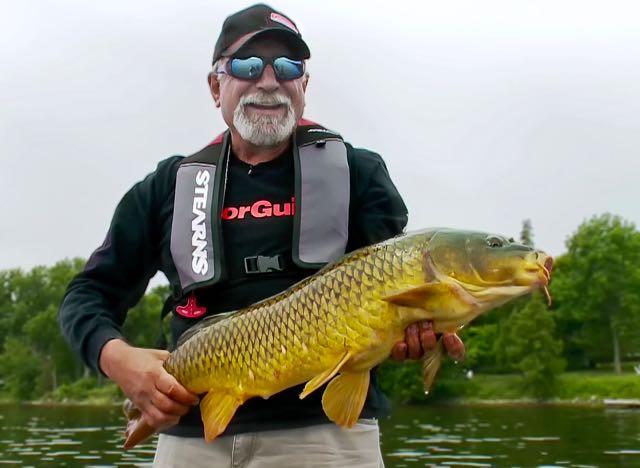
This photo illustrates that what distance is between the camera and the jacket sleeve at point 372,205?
412 centimetres

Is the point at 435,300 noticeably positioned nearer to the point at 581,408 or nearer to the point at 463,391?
the point at 581,408

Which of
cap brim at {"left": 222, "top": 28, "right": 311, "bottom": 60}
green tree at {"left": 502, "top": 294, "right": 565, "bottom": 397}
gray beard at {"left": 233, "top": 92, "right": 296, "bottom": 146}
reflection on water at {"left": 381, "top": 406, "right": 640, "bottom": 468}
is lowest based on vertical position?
reflection on water at {"left": 381, "top": 406, "right": 640, "bottom": 468}

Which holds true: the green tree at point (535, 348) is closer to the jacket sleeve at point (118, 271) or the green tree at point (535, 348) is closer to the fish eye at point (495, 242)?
the jacket sleeve at point (118, 271)

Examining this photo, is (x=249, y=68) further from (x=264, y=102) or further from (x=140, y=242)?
(x=140, y=242)

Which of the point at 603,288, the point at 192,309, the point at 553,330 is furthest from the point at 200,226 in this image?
the point at 603,288

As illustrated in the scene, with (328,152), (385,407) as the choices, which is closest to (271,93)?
(328,152)

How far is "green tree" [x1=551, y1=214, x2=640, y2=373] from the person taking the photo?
64.3 m

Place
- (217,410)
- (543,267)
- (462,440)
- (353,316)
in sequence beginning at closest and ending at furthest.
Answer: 1. (543,267)
2. (353,316)
3. (217,410)
4. (462,440)

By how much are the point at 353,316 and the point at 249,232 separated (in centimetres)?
101

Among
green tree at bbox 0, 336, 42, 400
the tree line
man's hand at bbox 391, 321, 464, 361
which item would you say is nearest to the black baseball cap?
man's hand at bbox 391, 321, 464, 361

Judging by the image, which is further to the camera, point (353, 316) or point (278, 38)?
point (278, 38)

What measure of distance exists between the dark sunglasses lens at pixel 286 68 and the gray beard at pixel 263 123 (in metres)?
0.10

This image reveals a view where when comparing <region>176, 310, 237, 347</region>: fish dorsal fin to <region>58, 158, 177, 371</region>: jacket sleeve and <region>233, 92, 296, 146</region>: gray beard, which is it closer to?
<region>58, 158, 177, 371</region>: jacket sleeve

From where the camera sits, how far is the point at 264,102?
416 centimetres
